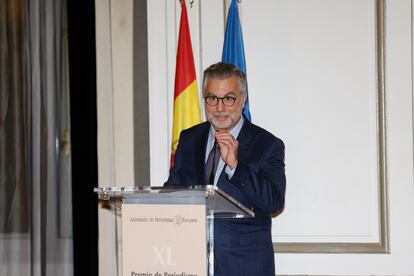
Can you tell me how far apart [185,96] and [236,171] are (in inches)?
61.7

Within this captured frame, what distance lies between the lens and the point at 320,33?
12.9 feet

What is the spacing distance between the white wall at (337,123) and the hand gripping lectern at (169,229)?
5.98 ft

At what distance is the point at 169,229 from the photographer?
83.0 inches

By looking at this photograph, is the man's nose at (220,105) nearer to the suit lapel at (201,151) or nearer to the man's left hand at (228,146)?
→ the suit lapel at (201,151)

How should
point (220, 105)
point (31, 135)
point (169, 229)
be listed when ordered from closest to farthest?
point (169, 229)
point (220, 105)
point (31, 135)

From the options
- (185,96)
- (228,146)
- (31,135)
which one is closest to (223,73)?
(228,146)

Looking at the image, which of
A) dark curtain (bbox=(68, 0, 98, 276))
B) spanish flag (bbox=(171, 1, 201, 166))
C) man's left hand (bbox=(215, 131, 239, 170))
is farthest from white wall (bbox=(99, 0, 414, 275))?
man's left hand (bbox=(215, 131, 239, 170))

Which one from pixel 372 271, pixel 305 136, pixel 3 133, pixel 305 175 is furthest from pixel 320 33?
pixel 3 133

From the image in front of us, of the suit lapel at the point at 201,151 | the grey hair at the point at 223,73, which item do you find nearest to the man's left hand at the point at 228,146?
the suit lapel at the point at 201,151

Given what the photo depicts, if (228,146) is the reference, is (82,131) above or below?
above

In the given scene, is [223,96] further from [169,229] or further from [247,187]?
[169,229]

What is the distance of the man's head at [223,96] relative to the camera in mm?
2906

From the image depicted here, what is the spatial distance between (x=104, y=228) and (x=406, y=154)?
86.9 inches

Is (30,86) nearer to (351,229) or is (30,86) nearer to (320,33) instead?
(320,33)
